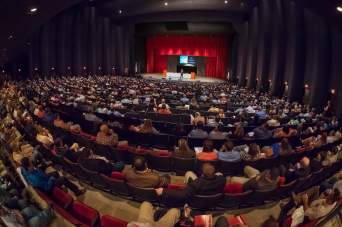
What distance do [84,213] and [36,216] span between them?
1.96ft

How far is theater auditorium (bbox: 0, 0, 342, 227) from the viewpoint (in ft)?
14.1

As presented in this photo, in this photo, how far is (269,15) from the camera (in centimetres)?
2275

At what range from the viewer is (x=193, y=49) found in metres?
39.8

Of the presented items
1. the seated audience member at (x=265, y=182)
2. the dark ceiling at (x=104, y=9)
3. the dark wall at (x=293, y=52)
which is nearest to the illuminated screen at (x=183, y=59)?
the dark ceiling at (x=104, y=9)

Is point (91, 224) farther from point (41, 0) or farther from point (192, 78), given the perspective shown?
point (192, 78)

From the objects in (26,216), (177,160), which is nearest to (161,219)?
(26,216)

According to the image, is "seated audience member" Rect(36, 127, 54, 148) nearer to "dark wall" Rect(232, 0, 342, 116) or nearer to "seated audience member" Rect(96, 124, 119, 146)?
"seated audience member" Rect(96, 124, 119, 146)

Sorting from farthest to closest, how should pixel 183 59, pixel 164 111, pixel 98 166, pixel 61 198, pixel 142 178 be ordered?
pixel 183 59 < pixel 164 111 < pixel 98 166 < pixel 142 178 < pixel 61 198

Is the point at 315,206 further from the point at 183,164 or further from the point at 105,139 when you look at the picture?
the point at 105,139

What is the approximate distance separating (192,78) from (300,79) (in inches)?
742

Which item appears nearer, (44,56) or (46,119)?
(46,119)

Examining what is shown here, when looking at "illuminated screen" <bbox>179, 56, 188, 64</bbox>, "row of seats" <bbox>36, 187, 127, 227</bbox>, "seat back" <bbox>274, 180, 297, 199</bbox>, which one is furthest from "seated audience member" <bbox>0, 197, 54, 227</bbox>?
"illuminated screen" <bbox>179, 56, 188, 64</bbox>

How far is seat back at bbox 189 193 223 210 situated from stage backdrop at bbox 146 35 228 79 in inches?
1385

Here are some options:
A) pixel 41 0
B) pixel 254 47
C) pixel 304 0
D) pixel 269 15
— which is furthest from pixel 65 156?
pixel 254 47
